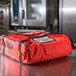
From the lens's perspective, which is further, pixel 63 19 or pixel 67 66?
pixel 63 19

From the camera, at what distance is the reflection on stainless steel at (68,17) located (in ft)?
8.19

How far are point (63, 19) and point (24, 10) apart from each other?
692mm

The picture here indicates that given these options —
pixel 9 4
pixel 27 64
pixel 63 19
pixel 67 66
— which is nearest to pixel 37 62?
pixel 27 64

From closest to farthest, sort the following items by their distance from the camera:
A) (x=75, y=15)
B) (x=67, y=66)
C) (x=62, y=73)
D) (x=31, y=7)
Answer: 1. (x=62, y=73)
2. (x=67, y=66)
3. (x=75, y=15)
4. (x=31, y=7)

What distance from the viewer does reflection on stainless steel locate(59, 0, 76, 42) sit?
2.50m

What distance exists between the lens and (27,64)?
36.6 inches

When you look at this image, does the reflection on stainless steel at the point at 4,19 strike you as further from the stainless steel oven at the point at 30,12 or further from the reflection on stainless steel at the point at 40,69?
the reflection on stainless steel at the point at 40,69

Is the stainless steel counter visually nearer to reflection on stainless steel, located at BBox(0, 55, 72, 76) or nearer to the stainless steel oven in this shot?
reflection on stainless steel, located at BBox(0, 55, 72, 76)

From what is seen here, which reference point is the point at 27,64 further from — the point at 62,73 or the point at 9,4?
the point at 9,4

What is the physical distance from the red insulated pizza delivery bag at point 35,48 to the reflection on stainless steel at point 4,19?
1.95 meters

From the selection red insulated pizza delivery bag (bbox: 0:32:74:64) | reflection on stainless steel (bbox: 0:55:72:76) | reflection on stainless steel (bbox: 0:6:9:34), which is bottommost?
reflection on stainless steel (bbox: 0:55:72:76)

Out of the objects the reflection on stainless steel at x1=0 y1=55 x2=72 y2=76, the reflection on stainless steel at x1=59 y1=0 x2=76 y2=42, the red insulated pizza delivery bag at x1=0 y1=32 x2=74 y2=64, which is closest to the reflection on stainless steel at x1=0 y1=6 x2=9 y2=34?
the reflection on stainless steel at x1=59 y1=0 x2=76 y2=42

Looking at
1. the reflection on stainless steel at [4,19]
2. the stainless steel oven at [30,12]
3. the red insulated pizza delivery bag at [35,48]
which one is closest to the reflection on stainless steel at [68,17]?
the stainless steel oven at [30,12]

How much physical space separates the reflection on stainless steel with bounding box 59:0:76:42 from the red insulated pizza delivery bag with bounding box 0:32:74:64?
4.54 feet
